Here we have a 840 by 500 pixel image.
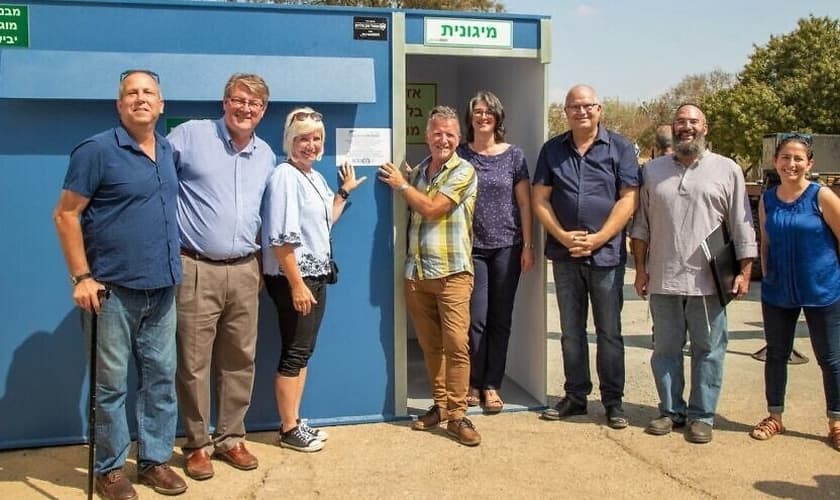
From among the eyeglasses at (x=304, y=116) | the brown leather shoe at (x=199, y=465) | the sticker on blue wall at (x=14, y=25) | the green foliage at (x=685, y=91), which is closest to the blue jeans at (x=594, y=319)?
the eyeglasses at (x=304, y=116)

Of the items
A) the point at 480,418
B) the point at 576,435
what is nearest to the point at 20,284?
the point at 480,418

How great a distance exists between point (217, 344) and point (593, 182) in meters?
2.33

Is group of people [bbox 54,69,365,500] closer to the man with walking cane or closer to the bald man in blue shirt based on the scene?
the man with walking cane

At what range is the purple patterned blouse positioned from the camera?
471 cm

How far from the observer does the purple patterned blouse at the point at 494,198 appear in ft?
15.4

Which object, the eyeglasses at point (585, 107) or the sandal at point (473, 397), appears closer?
the eyeglasses at point (585, 107)

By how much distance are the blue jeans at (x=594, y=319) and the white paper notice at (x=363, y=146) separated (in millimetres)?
1267

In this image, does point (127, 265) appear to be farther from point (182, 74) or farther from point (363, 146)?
point (363, 146)

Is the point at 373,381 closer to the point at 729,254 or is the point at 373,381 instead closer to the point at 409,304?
the point at 409,304

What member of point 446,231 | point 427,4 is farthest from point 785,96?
point 446,231

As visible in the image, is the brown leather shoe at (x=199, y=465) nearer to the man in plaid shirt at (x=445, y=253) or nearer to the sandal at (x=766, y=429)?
the man in plaid shirt at (x=445, y=253)

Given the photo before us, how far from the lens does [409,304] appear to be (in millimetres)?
4590

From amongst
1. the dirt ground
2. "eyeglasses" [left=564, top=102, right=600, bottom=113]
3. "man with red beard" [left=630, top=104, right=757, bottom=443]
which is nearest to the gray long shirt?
"man with red beard" [left=630, top=104, right=757, bottom=443]

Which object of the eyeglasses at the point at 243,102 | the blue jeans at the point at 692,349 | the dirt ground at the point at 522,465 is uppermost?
the eyeglasses at the point at 243,102
